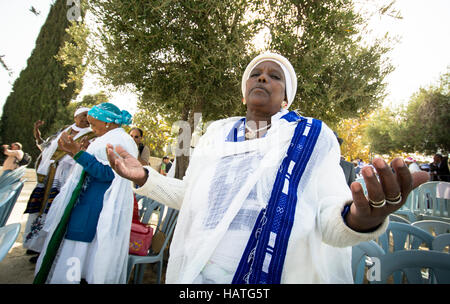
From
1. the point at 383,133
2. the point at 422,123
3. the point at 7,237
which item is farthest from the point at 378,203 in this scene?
the point at 383,133

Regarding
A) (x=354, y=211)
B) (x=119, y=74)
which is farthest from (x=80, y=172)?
(x=119, y=74)

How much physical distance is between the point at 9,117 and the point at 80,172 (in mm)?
19269

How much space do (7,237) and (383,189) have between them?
1.86 meters

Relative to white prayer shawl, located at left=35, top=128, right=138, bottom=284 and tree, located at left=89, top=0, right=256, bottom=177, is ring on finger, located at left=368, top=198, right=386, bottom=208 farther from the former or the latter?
tree, located at left=89, top=0, right=256, bottom=177

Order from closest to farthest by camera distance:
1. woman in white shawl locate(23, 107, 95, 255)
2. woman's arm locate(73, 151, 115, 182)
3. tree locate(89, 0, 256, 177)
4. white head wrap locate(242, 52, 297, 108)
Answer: white head wrap locate(242, 52, 297, 108) → woman's arm locate(73, 151, 115, 182) → woman in white shawl locate(23, 107, 95, 255) → tree locate(89, 0, 256, 177)

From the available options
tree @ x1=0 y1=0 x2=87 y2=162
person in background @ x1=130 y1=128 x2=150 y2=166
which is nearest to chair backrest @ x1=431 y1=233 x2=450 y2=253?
person in background @ x1=130 y1=128 x2=150 y2=166

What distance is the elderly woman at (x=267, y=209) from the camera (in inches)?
43.8

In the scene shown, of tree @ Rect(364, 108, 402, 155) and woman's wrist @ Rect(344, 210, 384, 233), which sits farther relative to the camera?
tree @ Rect(364, 108, 402, 155)

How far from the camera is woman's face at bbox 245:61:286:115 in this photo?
1568 millimetres

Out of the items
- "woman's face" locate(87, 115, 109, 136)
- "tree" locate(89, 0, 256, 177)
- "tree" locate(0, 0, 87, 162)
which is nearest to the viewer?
"woman's face" locate(87, 115, 109, 136)

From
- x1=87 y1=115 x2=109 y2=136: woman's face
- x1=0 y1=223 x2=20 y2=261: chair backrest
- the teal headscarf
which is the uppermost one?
the teal headscarf

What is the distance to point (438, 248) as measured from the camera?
2.26 meters

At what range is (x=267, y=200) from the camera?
1209 millimetres

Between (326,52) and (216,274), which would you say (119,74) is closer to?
(326,52)
